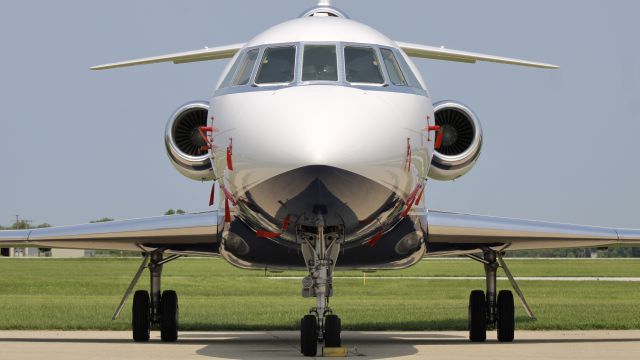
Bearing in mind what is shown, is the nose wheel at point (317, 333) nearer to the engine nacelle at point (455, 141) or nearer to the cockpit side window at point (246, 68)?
the cockpit side window at point (246, 68)

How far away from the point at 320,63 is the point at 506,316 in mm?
6613

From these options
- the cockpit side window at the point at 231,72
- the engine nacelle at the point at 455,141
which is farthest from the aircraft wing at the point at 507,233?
the cockpit side window at the point at 231,72

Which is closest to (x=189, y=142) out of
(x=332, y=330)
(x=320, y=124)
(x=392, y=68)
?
(x=392, y=68)

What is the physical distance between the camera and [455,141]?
1572cm

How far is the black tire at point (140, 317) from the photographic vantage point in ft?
57.4

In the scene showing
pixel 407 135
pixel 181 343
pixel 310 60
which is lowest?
pixel 181 343

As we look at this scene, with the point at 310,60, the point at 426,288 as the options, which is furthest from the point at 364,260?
the point at 426,288

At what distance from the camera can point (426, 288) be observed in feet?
142

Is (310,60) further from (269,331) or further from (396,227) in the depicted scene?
(269,331)

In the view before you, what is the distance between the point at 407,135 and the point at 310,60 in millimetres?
1414

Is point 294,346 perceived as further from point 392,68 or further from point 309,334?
point 392,68

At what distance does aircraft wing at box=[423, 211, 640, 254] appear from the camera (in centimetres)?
1592

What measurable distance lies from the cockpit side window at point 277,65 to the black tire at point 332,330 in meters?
2.63

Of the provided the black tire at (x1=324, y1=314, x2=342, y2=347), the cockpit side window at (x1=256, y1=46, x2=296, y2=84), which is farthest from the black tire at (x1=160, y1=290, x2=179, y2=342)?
the cockpit side window at (x1=256, y1=46, x2=296, y2=84)
